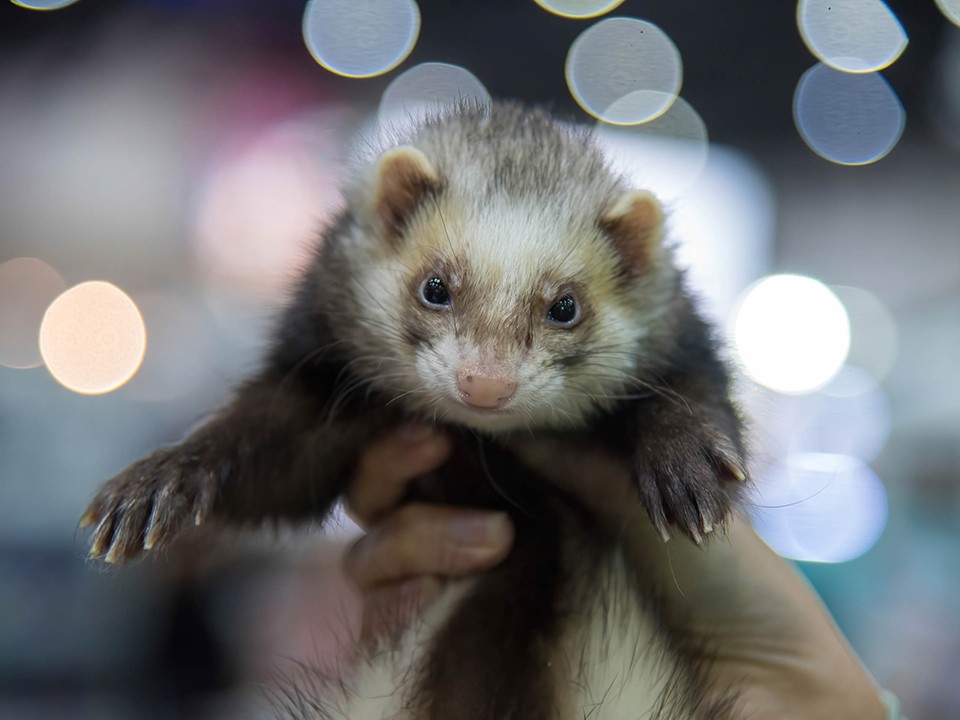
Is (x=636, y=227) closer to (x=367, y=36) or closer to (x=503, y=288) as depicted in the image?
(x=503, y=288)

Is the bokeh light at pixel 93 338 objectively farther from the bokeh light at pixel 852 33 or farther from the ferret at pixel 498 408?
the bokeh light at pixel 852 33

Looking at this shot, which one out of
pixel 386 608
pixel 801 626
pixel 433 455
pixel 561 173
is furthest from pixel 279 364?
pixel 801 626

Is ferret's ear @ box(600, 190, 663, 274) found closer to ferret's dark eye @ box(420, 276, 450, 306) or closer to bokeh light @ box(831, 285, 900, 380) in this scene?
ferret's dark eye @ box(420, 276, 450, 306)

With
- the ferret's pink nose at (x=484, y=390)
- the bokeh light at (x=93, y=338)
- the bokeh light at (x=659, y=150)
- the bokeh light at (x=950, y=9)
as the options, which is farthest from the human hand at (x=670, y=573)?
the bokeh light at (x=950, y=9)

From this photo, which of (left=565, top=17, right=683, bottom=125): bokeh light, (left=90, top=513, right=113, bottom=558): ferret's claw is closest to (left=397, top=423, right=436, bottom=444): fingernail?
(left=90, top=513, right=113, bottom=558): ferret's claw

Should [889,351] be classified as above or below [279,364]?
above

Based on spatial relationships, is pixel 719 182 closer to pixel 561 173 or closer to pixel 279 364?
pixel 561 173

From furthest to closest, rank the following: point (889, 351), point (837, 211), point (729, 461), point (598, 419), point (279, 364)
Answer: point (889, 351) → point (837, 211) → point (279, 364) → point (598, 419) → point (729, 461)

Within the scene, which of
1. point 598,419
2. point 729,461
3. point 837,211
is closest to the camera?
point 729,461
